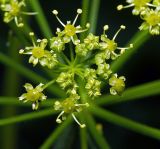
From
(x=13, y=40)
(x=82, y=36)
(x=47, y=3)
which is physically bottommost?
(x=82, y=36)

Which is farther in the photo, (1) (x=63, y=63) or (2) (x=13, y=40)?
(2) (x=13, y=40)

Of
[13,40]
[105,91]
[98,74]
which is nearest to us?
[98,74]

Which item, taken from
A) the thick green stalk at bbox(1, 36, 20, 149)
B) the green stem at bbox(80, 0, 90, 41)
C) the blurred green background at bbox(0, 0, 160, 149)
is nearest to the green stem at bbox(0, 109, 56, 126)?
the green stem at bbox(80, 0, 90, 41)

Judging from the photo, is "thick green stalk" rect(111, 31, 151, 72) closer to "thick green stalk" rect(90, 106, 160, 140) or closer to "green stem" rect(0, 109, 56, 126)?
"thick green stalk" rect(90, 106, 160, 140)

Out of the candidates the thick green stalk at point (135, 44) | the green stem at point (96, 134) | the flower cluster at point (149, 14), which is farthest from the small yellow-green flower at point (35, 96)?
the flower cluster at point (149, 14)

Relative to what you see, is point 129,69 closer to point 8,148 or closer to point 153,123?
point 153,123

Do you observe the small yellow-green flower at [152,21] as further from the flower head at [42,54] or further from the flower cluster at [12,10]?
the flower cluster at [12,10]

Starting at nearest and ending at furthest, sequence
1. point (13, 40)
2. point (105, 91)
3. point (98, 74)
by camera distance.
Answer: point (98, 74)
point (13, 40)
point (105, 91)

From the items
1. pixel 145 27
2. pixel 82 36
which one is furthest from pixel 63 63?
pixel 145 27
